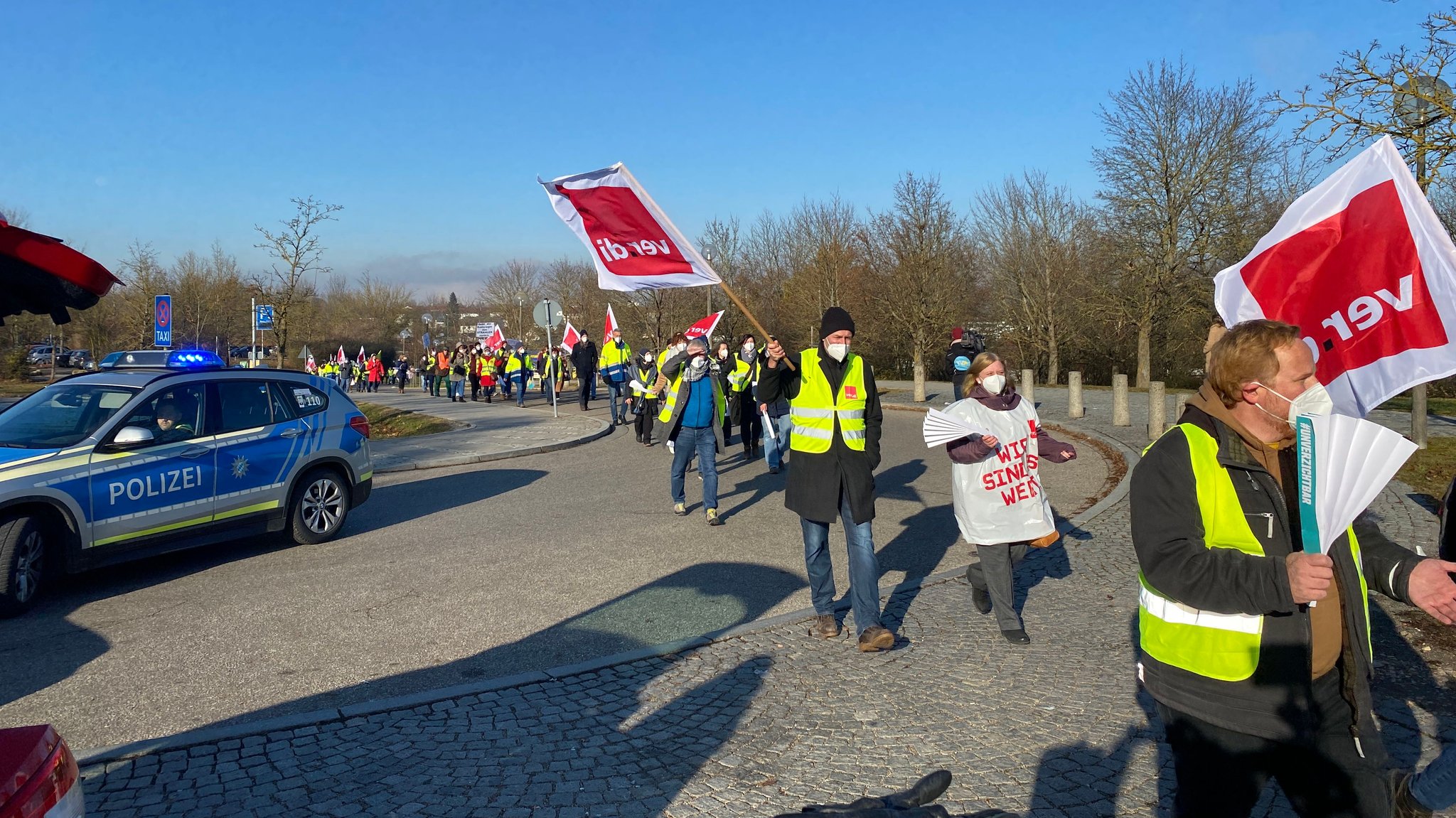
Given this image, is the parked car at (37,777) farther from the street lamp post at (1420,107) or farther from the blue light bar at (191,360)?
the street lamp post at (1420,107)

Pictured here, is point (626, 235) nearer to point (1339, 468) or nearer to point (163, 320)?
point (1339, 468)

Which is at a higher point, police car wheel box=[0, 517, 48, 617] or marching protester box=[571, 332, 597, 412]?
marching protester box=[571, 332, 597, 412]

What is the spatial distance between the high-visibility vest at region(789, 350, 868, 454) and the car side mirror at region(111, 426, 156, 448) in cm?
484

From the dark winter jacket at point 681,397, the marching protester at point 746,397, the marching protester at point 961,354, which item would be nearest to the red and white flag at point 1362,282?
the dark winter jacket at point 681,397

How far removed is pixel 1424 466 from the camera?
37.7ft

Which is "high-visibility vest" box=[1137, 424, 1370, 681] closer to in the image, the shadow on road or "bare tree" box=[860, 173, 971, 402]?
the shadow on road

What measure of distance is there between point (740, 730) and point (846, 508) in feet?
5.70

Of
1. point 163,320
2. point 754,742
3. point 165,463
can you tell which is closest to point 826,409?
point 754,742

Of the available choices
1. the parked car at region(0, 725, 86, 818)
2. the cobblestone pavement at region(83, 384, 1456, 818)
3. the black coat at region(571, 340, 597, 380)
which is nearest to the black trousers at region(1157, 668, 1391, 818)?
the cobblestone pavement at region(83, 384, 1456, 818)

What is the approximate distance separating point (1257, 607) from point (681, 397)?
8205mm

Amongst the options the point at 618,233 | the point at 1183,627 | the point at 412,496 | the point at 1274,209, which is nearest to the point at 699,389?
the point at 618,233

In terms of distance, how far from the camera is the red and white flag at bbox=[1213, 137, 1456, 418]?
12.2 ft

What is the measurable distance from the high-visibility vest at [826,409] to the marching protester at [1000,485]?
1.92ft

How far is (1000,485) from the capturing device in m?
6.26
